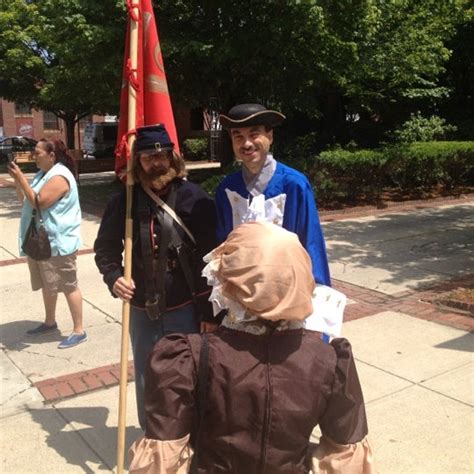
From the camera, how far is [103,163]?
20078 mm

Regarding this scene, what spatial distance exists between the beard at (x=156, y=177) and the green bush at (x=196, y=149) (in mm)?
27101

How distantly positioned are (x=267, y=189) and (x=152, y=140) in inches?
22.2

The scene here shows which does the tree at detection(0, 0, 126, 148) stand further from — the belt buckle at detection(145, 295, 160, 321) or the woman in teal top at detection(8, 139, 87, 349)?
the belt buckle at detection(145, 295, 160, 321)

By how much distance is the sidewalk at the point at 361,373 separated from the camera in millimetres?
3232

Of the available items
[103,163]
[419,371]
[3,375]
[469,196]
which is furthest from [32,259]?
[103,163]

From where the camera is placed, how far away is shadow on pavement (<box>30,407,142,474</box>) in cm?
317

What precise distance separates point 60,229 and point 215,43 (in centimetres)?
802

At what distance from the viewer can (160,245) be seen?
8.70 ft

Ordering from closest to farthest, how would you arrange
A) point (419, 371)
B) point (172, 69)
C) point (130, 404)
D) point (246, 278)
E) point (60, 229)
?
point (246, 278) < point (130, 404) < point (419, 371) < point (60, 229) < point (172, 69)

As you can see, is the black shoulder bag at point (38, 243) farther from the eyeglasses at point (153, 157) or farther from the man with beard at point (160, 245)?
the eyeglasses at point (153, 157)

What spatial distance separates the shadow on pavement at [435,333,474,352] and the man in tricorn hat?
2496mm

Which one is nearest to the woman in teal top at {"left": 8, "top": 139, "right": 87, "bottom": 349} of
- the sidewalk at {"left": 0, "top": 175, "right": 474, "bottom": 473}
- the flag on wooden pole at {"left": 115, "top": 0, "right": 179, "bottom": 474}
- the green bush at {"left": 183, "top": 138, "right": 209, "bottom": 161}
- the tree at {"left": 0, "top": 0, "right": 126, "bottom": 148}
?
the sidewalk at {"left": 0, "top": 175, "right": 474, "bottom": 473}

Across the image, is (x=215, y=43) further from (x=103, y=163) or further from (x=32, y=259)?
(x=103, y=163)

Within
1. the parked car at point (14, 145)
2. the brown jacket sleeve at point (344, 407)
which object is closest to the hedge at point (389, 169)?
the brown jacket sleeve at point (344, 407)
